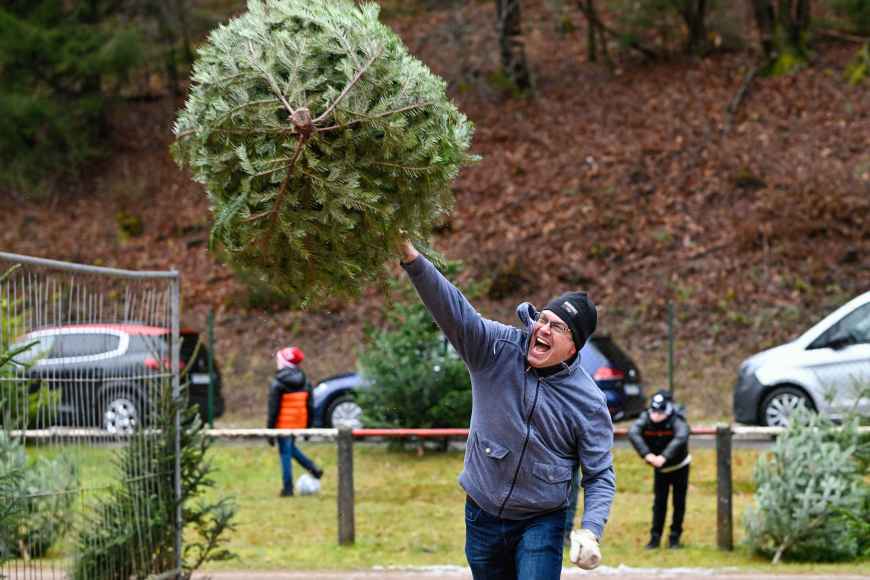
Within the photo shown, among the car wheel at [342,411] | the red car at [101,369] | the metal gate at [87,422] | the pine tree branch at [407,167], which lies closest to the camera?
the pine tree branch at [407,167]

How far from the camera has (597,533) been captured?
17.4 ft

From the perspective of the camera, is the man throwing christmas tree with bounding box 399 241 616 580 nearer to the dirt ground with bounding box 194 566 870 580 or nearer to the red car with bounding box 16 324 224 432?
the red car with bounding box 16 324 224 432

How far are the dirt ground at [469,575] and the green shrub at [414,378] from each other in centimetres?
575

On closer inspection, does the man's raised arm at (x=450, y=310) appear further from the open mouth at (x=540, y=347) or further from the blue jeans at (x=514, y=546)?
the blue jeans at (x=514, y=546)

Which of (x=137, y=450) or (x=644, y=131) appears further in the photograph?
(x=644, y=131)

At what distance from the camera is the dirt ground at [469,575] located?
394 inches

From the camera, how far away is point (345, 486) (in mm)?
11617

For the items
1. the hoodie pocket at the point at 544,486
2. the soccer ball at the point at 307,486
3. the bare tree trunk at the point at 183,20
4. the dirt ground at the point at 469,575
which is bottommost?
the dirt ground at the point at 469,575

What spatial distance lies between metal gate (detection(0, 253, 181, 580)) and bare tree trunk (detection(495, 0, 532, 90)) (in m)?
23.6

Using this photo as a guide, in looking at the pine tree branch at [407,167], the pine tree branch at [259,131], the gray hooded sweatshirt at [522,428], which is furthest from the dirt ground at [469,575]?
the pine tree branch at [259,131]

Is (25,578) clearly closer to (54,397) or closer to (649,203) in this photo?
(54,397)

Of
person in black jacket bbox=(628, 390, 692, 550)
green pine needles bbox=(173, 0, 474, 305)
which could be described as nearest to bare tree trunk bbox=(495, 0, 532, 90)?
person in black jacket bbox=(628, 390, 692, 550)

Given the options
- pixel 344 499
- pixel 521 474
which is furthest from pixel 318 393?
pixel 521 474

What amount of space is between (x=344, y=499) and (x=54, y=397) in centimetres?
490
